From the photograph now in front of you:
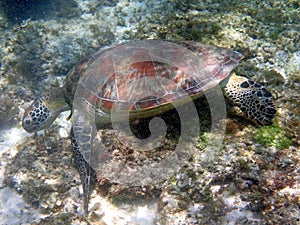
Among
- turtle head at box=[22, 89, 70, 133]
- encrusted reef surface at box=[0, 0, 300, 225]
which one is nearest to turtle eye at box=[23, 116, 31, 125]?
turtle head at box=[22, 89, 70, 133]

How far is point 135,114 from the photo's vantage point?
338cm

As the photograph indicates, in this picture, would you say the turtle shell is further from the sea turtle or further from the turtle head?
the turtle head

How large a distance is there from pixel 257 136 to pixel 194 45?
1654 millimetres

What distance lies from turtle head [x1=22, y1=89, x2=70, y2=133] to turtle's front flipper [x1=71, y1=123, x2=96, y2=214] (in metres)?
0.83

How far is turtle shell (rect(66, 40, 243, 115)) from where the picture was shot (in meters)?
3.23

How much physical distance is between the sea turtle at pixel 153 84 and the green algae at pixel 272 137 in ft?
0.38

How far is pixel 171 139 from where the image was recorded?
3229mm

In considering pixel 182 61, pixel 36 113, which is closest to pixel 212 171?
pixel 182 61

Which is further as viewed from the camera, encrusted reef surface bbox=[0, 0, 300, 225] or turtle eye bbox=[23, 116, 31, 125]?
turtle eye bbox=[23, 116, 31, 125]

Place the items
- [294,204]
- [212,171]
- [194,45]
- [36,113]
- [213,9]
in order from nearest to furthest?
[294,204]
[212,171]
[194,45]
[36,113]
[213,9]

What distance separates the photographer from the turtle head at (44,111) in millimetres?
4176

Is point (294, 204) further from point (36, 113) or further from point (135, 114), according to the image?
point (36, 113)

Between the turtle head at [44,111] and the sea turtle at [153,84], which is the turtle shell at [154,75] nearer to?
the sea turtle at [153,84]

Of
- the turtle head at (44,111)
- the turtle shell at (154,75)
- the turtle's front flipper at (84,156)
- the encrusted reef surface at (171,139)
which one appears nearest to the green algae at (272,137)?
the encrusted reef surface at (171,139)
